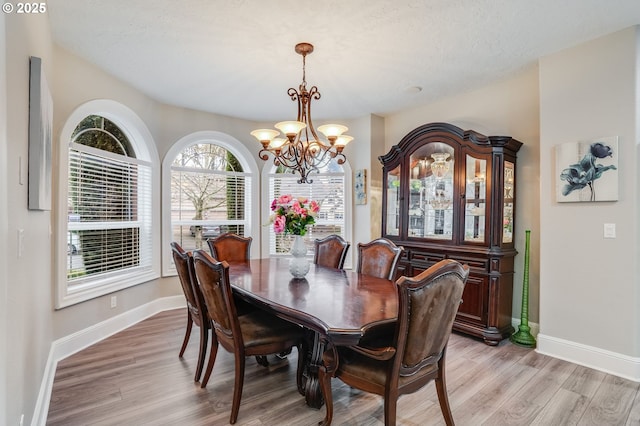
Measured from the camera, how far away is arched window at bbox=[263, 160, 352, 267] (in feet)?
16.7

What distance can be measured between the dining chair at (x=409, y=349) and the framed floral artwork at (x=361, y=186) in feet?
10.2

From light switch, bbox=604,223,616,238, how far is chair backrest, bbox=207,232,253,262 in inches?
130

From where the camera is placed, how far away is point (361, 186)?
16.0 feet

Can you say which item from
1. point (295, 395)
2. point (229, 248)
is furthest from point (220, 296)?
point (229, 248)

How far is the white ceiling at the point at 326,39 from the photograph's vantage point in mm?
2328

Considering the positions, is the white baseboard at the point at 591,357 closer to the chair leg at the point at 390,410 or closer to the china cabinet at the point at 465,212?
the china cabinet at the point at 465,212

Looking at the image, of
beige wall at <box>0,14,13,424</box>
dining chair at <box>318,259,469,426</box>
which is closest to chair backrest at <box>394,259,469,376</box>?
dining chair at <box>318,259,469,426</box>

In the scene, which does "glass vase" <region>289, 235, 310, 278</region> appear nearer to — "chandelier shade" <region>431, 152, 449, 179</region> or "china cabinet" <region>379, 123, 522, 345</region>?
"china cabinet" <region>379, 123, 522, 345</region>

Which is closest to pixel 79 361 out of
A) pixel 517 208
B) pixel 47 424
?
pixel 47 424

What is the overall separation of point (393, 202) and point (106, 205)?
3.31 metres

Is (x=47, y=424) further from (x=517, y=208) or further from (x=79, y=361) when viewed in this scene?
(x=517, y=208)

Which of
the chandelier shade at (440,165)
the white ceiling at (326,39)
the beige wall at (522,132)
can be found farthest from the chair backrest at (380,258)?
the white ceiling at (326,39)

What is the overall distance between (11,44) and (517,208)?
13.1ft

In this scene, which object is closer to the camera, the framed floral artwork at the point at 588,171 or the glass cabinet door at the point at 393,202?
the framed floral artwork at the point at 588,171
